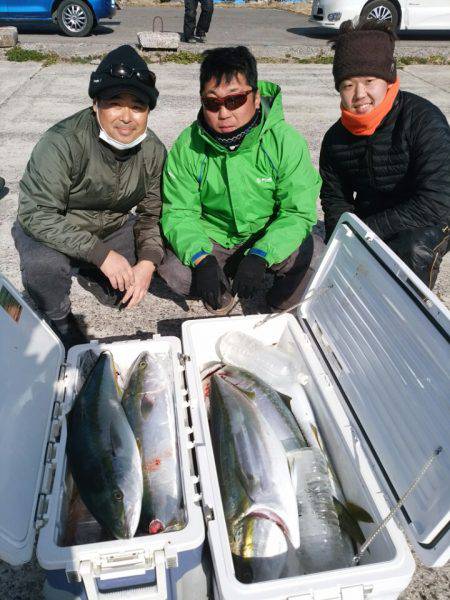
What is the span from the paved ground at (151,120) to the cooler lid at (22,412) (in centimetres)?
61

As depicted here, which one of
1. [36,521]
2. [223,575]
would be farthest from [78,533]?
[223,575]

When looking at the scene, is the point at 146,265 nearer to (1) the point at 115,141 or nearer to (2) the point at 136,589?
(1) the point at 115,141

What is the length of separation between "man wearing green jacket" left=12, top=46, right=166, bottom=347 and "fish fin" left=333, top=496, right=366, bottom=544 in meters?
1.61

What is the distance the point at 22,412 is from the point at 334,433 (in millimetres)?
1320

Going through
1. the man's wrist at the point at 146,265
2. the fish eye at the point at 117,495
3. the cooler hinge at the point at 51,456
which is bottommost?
the cooler hinge at the point at 51,456

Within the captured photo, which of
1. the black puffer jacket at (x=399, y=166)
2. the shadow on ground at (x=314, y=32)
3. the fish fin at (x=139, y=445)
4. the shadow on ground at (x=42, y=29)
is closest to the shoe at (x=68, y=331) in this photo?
the fish fin at (x=139, y=445)

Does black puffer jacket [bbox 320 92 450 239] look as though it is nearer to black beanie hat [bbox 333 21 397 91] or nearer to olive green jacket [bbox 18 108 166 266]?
black beanie hat [bbox 333 21 397 91]

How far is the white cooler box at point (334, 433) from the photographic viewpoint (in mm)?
1401

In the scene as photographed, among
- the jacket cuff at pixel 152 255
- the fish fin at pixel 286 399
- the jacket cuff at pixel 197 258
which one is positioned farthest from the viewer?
the jacket cuff at pixel 152 255

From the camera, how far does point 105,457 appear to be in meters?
1.75

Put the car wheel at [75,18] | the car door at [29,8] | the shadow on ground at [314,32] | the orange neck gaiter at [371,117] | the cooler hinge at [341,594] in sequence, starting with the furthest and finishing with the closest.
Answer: the shadow on ground at [314,32]
the car wheel at [75,18]
the car door at [29,8]
the orange neck gaiter at [371,117]
the cooler hinge at [341,594]

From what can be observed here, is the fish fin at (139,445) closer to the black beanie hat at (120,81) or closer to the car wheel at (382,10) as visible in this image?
the black beanie hat at (120,81)

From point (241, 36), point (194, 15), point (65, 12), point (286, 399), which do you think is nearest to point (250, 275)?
point (286, 399)

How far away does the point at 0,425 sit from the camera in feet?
5.02
